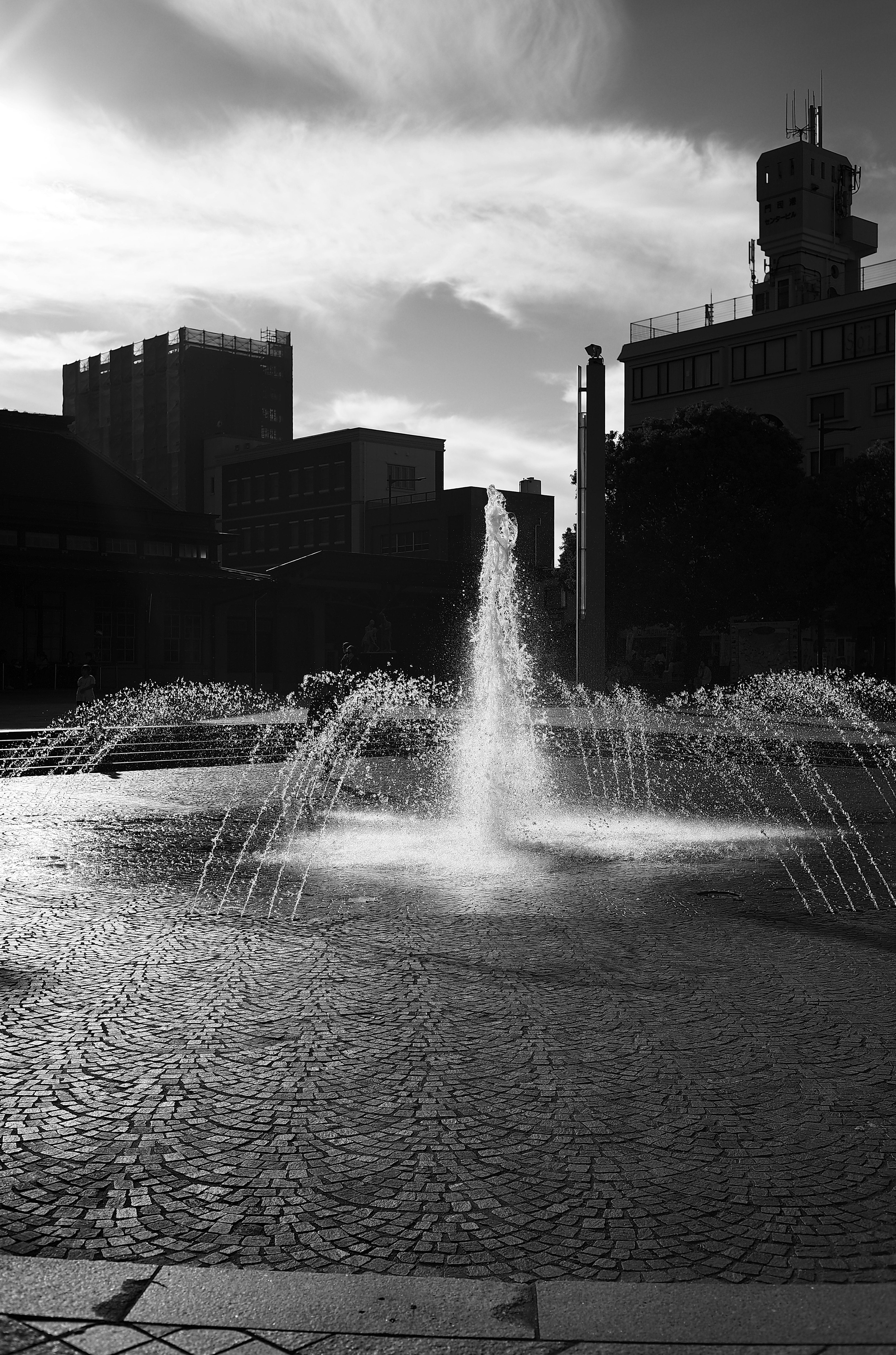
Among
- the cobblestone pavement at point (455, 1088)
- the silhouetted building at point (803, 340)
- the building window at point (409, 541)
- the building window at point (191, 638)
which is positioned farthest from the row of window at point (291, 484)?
the cobblestone pavement at point (455, 1088)

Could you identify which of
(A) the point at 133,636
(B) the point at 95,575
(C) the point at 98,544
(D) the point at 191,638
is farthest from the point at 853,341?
(B) the point at 95,575

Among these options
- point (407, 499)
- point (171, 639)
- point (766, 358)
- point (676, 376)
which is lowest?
point (171, 639)

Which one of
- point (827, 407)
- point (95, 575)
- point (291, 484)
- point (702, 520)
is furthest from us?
point (291, 484)

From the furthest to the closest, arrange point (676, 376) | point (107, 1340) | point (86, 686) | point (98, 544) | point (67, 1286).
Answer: point (676, 376) < point (98, 544) < point (86, 686) < point (67, 1286) < point (107, 1340)

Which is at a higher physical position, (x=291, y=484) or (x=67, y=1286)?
(x=291, y=484)

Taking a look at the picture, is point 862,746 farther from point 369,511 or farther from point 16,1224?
point 369,511

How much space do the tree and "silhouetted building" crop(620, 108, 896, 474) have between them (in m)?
13.1

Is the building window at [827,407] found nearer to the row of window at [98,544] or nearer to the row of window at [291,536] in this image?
the row of window at [291,536]

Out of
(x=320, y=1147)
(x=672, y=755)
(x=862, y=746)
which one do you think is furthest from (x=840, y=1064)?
(x=862, y=746)

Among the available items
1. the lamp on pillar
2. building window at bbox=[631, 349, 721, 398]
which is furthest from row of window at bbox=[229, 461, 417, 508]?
the lamp on pillar

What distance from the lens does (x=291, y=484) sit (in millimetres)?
78312

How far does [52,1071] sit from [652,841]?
6.96 meters

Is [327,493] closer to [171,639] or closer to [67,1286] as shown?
[171,639]

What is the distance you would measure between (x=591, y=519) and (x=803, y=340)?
35.9 m
